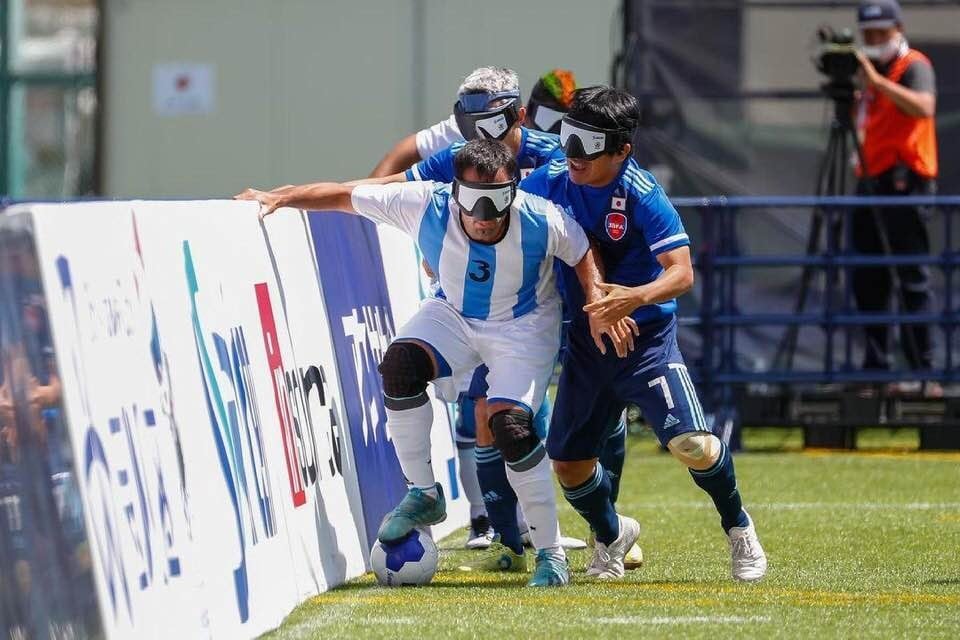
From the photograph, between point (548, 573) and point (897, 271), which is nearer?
point (548, 573)

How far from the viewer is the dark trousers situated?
1295 centimetres

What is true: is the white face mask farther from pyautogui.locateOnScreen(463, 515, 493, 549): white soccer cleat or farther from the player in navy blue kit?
the player in navy blue kit

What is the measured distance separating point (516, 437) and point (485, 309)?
0.51m

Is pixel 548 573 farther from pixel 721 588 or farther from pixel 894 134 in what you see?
pixel 894 134

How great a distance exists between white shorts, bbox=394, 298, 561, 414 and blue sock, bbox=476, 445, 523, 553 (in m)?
0.69

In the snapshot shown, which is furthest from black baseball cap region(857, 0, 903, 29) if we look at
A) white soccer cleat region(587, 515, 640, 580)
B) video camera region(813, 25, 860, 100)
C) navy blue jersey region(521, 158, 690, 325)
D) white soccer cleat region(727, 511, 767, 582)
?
white soccer cleat region(727, 511, 767, 582)

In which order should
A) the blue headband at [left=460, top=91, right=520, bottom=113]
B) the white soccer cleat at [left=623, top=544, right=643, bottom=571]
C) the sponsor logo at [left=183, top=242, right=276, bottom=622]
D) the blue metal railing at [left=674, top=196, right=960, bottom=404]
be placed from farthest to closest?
the blue metal railing at [left=674, top=196, right=960, bottom=404] < the blue headband at [left=460, top=91, right=520, bottom=113] < the white soccer cleat at [left=623, top=544, right=643, bottom=571] < the sponsor logo at [left=183, top=242, right=276, bottom=622]

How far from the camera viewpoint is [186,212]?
6.03 meters

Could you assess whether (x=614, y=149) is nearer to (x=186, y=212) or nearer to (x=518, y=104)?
(x=518, y=104)

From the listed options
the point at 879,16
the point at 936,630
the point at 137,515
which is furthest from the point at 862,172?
the point at 137,515

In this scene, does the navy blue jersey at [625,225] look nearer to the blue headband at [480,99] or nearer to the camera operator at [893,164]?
the blue headband at [480,99]

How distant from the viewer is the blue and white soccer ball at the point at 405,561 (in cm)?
708

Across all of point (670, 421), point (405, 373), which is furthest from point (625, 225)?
point (405, 373)

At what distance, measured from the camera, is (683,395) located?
6.91m
